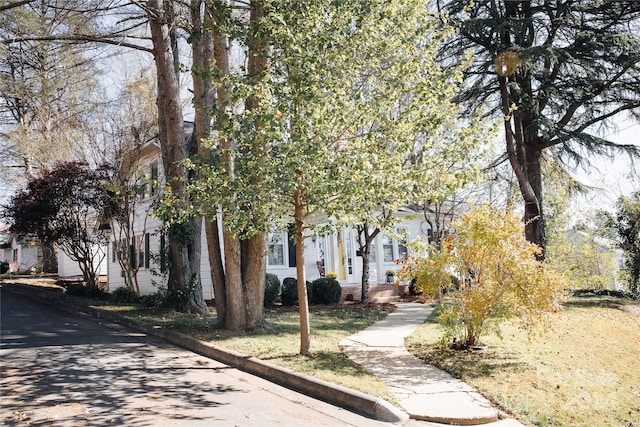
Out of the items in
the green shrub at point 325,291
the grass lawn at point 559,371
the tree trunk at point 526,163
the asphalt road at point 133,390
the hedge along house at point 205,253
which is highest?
the tree trunk at point 526,163

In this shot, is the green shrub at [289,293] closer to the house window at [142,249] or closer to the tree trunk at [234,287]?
the tree trunk at [234,287]

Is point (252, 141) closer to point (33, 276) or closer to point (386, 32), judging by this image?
point (386, 32)

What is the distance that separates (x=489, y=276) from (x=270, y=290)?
9.20m

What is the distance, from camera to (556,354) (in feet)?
31.2

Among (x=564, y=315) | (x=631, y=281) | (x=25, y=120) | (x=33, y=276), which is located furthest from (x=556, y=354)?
(x=33, y=276)

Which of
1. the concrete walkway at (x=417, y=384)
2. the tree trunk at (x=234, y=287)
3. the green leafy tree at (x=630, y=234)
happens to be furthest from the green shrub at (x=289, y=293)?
the green leafy tree at (x=630, y=234)

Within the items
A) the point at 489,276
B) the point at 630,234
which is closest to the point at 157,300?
the point at 489,276

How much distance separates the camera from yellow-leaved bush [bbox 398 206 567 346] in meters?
8.57

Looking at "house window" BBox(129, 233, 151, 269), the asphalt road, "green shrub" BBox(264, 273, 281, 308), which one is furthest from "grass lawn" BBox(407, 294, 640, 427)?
"house window" BBox(129, 233, 151, 269)

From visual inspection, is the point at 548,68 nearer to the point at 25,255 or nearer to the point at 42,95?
the point at 42,95

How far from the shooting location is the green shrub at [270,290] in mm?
16750

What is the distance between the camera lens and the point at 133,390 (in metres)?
6.83

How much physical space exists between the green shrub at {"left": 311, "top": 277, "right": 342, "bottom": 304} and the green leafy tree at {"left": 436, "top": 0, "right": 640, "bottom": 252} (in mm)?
7205

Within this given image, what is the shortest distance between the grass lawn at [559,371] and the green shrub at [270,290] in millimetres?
5734
